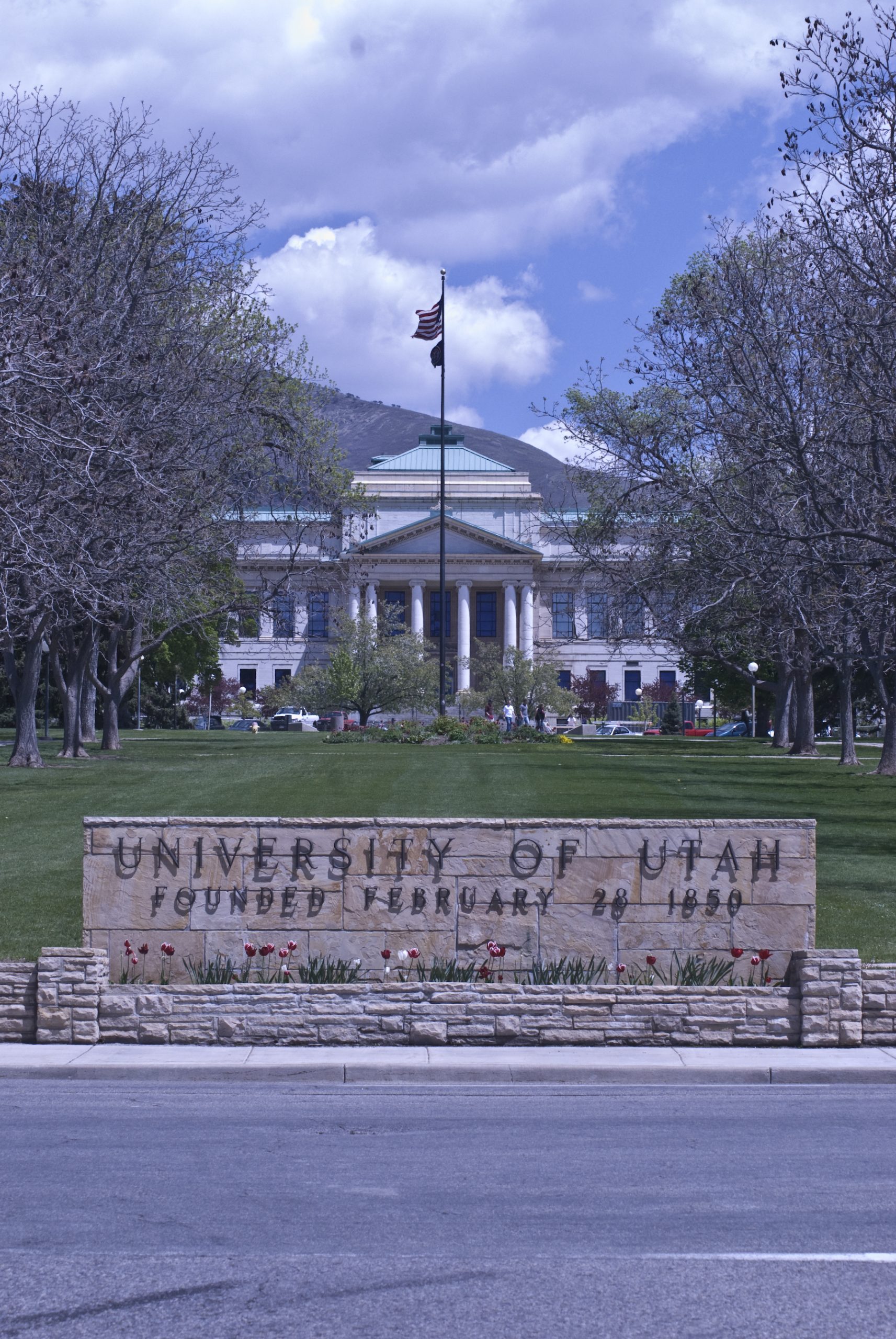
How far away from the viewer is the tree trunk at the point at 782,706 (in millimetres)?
55156

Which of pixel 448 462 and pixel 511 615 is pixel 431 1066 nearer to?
pixel 511 615

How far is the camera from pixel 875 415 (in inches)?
785

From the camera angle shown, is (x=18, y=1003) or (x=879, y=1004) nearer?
(x=18, y=1003)

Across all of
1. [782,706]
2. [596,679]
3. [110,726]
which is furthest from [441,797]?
[596,679]

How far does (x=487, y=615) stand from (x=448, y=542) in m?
10.7

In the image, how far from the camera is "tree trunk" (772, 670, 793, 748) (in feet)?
181

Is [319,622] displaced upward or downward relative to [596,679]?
upward

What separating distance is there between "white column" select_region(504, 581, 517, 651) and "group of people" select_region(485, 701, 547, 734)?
1114 inches

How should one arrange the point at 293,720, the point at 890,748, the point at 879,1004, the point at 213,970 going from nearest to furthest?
the point at 879,1004 → the point at 213,970 → the point at 890,748 → the point at 293,720

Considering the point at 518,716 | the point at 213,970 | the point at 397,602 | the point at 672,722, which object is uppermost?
the point at 397,602

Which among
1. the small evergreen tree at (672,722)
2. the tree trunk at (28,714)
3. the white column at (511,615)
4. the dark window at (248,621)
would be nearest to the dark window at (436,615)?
the white column at (511,615)

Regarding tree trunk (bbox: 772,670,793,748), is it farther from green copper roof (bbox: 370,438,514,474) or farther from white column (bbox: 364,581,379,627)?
green copper roof (bbox: 370,438,514,474)

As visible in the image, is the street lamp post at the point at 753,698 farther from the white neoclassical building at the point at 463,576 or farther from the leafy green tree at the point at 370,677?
the white neoclassical building at the point at 463,576

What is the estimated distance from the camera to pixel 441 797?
87.9 feet
